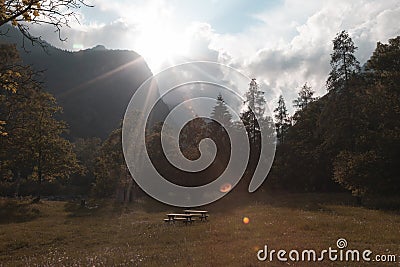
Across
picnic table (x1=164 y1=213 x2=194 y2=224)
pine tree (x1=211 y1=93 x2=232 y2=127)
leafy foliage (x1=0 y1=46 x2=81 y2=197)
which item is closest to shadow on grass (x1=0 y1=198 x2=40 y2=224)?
leafy foliage (x1=0 y1=46 x2=81 y2=197)

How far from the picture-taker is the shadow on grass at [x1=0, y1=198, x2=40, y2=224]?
27436 mm

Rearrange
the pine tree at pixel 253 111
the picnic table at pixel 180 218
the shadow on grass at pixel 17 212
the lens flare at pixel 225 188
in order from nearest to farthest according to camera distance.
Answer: the picnic table at pixel 180 218
the shadow on grass at pixel 17 212
the lens flare at pixel 225 188
the pine tree at pixel 253 111

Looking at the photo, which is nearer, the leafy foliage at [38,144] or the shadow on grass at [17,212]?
the shadow on grass at [17,212]

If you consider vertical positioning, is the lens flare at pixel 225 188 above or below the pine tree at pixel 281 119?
below

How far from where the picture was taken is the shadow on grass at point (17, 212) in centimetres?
2744

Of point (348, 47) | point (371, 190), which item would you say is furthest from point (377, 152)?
point (348, 47)

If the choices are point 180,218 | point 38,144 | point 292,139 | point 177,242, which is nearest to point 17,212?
point 38,144

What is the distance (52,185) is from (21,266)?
211ft

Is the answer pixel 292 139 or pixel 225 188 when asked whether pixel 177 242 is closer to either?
pixel 225 188

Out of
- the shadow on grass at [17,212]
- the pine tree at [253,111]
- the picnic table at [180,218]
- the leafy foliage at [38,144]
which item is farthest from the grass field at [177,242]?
the pine tree at [253,111]

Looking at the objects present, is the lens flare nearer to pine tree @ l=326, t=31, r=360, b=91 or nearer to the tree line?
the tree line

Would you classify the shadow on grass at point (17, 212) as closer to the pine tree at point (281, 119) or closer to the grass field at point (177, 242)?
the grass field at point (177, 242)

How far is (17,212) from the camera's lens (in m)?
29.7

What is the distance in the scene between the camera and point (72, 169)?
43.3 meters
